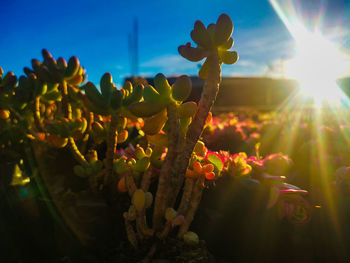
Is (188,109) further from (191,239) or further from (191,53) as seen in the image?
(191,239)

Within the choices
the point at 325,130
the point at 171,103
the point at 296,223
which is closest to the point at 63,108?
the point at 171,103

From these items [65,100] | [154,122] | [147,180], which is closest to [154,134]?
[154,122]

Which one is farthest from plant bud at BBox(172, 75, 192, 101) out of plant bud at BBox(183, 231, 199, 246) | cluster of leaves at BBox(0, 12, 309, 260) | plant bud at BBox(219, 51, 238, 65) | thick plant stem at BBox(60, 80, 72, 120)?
thick plant stem at BBox(60, 80, 72, 120)

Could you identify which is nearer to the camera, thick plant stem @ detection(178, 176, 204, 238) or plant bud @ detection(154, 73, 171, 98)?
plant bud @ detection(154, 73, 171, 98)

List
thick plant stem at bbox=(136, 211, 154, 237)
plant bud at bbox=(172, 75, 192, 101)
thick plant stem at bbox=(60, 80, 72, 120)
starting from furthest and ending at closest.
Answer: thick plant stem at bbox=(60, 80, 72, 120)
thick plant stem at bbox=(136, 211, 154, 237)
plant bud at bbox=(172, 75, 192, 101)

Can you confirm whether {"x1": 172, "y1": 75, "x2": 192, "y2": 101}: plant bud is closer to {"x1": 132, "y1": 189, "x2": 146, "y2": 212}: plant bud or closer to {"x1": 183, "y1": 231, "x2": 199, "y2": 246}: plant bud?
{"x1": 132, "y1": 189, "x2": 146, "y2": 212}: plant bud

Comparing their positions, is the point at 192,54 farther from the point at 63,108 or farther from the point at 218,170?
the point at 63,108

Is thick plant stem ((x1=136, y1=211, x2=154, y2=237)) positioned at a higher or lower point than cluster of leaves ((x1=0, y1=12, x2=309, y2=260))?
lower
